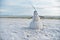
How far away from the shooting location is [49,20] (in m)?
0.94

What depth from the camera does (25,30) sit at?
3.00ft

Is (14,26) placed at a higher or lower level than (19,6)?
lower

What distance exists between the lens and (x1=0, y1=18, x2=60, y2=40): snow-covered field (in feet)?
2.80

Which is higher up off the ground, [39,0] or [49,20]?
[39,0]

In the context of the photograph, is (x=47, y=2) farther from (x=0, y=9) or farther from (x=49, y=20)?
(x=0, y=9)

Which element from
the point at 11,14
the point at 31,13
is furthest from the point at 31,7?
the point at 11,14

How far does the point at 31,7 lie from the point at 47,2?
0.41 feet

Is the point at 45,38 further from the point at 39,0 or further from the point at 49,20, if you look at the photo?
the point at 39,0

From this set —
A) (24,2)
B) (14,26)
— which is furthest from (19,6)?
(14,26)

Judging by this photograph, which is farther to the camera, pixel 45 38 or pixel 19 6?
pixel 19 6

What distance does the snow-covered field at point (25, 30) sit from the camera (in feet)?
2.80

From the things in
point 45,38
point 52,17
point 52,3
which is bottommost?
point 45,38

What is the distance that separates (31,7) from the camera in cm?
94

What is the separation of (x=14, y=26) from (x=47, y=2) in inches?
11.9
